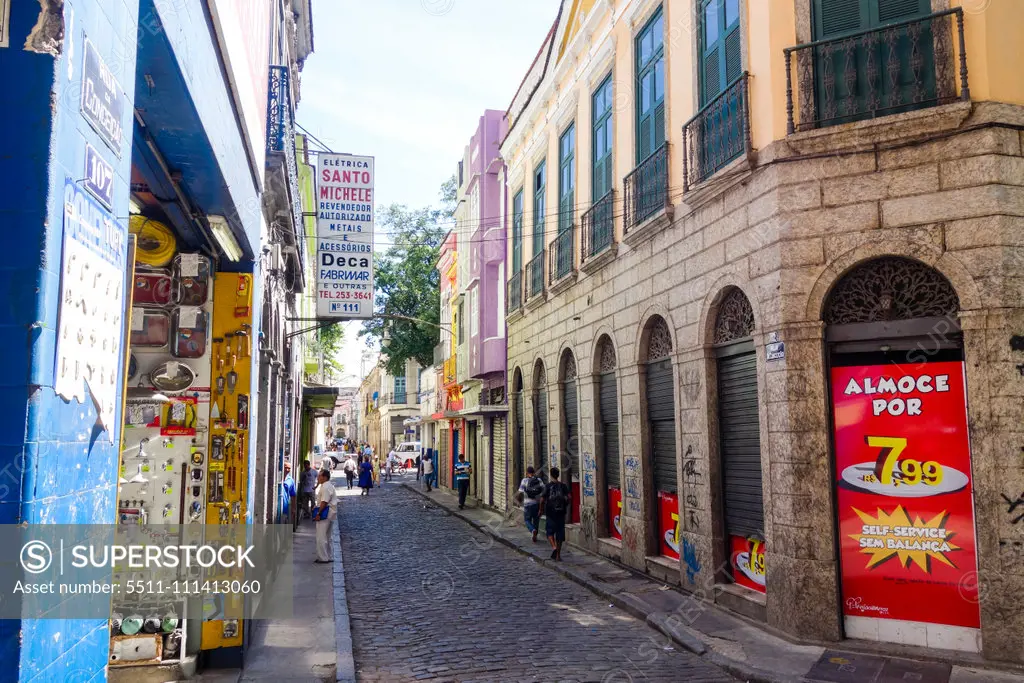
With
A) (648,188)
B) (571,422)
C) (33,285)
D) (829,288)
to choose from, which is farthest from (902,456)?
(571,422)

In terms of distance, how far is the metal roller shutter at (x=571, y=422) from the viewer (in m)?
16.6

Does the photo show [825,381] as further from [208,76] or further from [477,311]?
[477,311]

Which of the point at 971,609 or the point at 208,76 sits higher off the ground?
the point at 208,76

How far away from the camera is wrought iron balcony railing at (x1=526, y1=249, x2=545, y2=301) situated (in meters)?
18.8

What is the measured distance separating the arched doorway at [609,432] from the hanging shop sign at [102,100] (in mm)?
11648

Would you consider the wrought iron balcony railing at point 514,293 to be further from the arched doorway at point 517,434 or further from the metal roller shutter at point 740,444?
the metal roller shutter at point 740,444

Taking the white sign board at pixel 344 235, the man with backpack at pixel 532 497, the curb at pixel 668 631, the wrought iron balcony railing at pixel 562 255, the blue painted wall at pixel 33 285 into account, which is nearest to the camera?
the blue painted wall at pixel 33 285

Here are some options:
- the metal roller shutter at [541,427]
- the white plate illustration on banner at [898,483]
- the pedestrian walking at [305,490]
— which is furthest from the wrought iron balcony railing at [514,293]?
the white plate illustration on banner at [898,483]

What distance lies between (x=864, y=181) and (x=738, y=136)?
1816 millimetres

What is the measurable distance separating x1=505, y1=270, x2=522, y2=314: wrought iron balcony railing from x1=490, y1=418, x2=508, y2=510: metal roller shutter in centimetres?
350

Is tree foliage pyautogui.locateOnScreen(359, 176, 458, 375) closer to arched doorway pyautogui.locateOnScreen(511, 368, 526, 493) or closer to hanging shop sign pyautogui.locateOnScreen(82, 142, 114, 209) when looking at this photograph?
arched doorway pyautogui.locateOnScreen(511, 368, 526, 493)

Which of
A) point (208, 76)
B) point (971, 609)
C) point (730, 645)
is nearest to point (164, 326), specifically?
point (208, 76)

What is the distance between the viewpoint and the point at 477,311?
25.1 metres

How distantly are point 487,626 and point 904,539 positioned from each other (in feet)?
15.6
